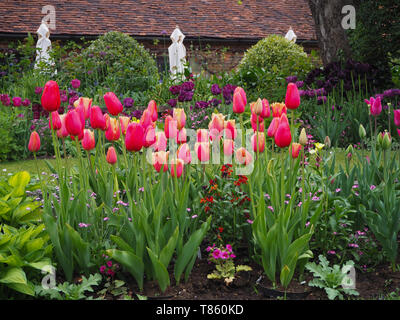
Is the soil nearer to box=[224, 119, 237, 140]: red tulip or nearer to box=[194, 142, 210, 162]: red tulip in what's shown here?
box=[194, 142, 210, 162]: red tulip

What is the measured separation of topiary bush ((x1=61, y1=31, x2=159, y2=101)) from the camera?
9.79 m

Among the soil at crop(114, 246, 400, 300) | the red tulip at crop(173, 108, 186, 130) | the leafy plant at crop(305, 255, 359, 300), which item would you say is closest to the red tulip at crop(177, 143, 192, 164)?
the red tulip at crop(173, 108, 186, 130)

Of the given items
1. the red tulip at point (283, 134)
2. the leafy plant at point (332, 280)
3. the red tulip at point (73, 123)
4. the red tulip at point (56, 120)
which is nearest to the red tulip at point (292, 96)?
the red tulip at point (283, 134)

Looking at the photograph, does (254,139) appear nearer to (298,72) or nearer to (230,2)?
(298,72)

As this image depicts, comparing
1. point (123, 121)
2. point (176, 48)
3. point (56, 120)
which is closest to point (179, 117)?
point (123, 121)

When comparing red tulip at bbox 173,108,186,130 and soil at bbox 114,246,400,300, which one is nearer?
soil at bbox 114,246,400,300

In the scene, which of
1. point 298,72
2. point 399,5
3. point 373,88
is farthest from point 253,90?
point 399,5

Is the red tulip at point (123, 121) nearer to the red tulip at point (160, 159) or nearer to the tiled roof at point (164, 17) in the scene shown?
the red tulip at point (160, 159)

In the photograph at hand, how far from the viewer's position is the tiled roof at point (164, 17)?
51.8 ft

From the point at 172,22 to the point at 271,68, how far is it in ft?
27.7

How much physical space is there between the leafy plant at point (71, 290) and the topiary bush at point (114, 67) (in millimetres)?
7040

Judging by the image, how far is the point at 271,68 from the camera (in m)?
9.85

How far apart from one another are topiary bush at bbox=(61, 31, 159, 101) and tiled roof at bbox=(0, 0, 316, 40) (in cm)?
440

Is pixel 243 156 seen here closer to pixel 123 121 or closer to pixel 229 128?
pixel 229 128
